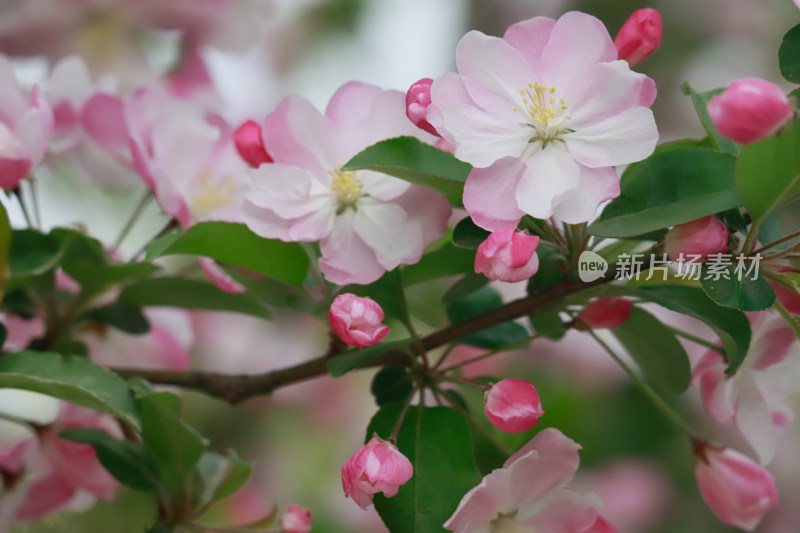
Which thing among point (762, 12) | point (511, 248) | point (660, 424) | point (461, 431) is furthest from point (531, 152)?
point (762, 12)

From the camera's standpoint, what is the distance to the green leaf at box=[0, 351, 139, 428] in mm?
529

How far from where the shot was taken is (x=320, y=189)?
593 millimetres

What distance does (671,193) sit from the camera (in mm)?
507

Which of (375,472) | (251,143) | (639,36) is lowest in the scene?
(375,472)

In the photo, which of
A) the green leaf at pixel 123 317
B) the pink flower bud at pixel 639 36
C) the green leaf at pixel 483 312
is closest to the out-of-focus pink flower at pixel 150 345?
the green leaf at pixel 123 317

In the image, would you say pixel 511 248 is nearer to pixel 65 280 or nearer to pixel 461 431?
pixel 461 431

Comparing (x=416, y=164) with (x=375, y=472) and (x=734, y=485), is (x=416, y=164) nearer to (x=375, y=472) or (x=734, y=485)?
(x=375, y=472)

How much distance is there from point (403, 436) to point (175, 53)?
81 centimetres

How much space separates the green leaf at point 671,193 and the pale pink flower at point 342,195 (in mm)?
111

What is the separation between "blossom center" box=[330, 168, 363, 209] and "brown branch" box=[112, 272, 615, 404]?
0.10 meters

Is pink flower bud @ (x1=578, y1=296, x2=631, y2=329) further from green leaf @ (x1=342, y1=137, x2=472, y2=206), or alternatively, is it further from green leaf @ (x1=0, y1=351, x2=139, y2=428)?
green leaf @ (x1=0, y1=351, x2=139, y2=428)

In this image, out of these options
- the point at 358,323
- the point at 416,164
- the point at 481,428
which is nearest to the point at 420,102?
the point at 416,164

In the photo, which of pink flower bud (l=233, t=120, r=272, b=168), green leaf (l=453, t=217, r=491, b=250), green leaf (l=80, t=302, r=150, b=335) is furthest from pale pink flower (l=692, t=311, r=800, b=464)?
green leaf (l=80, t=302, r=150, b=335)

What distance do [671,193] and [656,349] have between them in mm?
144
